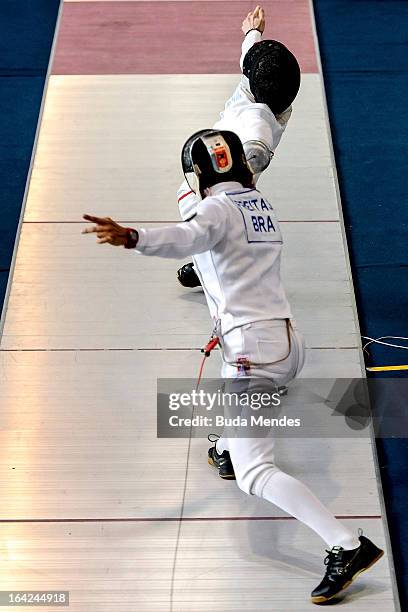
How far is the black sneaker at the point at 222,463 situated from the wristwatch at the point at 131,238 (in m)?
1.10

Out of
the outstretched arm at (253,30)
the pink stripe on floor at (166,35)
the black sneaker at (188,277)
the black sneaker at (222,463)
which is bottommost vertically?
the black sneaker at (222,463)

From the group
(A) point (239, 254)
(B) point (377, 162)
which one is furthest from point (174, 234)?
(B) point (377, 162)

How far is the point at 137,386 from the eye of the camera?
174 inches

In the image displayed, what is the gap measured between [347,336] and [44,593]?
1821mm

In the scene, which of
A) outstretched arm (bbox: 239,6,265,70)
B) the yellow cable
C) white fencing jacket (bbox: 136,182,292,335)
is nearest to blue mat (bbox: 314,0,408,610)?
the yellow cable

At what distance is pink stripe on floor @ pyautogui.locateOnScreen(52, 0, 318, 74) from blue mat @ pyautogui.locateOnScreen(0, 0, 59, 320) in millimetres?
148

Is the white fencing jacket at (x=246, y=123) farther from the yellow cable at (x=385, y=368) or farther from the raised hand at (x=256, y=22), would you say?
the yellow cable at (x=385, y=368)

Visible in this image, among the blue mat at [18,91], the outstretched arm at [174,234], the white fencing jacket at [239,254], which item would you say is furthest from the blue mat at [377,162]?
the blue mat at [18,91]

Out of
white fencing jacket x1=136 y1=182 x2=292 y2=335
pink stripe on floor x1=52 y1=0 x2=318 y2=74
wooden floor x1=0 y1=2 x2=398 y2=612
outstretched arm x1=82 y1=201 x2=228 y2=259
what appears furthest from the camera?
pink stripe on floor x1=52 y1=0 x2=318 y2=74

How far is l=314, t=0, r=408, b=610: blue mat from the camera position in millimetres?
4223

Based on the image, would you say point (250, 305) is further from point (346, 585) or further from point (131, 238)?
point (346, 585)

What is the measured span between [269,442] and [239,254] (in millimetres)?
663

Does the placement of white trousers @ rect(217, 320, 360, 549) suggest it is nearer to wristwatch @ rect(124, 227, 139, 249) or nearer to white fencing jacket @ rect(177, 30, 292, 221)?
wristwatch @ rect(124, 227, 139, 249)

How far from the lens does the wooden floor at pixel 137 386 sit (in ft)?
12.1
